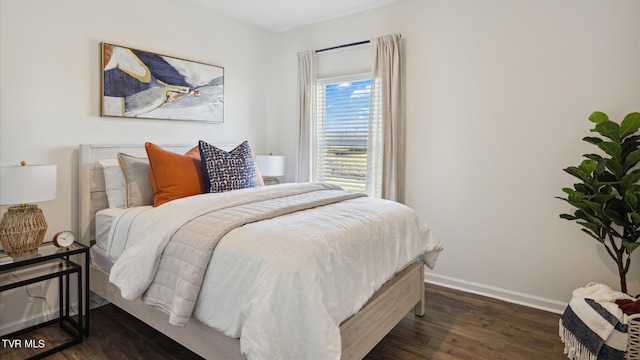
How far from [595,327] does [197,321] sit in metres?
2.13

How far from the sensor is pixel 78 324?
236 cm

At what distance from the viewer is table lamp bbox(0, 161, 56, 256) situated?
1985mm

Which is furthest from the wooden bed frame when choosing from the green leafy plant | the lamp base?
the green leafy plant

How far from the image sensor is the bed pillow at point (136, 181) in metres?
2.54

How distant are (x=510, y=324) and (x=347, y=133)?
89.1 inches

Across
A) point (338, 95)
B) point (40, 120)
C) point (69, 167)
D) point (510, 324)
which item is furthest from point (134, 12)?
point (510, 324)

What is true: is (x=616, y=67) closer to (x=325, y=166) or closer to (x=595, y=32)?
(x=595, y=32)

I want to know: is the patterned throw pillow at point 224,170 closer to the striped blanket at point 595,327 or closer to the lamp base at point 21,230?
the lamp base at point 21,230

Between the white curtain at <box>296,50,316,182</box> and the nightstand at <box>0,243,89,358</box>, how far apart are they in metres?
2.27

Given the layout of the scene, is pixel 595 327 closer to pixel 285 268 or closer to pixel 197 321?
pixel 285 268

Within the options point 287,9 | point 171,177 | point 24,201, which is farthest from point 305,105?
point 24,201

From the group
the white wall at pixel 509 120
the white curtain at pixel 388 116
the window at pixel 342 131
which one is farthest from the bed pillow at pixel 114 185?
the white wall at pixel 509 120

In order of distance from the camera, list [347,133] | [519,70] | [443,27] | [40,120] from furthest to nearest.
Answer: [347,133] < [443,27] < [519,70] < [40,120]

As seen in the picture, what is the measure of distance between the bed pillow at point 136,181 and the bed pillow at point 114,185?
0.07 meters
